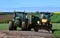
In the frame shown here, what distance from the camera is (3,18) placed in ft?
101

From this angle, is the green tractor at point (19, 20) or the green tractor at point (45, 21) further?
the green tractor at point (19, 20)

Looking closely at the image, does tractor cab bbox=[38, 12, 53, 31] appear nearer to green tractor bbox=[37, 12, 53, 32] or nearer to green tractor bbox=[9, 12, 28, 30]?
green tractor bbox=[37, 12, 53, 32]

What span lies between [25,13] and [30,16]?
492 mm

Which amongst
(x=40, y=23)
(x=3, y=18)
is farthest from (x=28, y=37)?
(x=3, y=18)

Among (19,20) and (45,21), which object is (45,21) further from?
(19,20)

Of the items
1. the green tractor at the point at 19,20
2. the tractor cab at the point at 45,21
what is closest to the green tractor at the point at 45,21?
the tractor cab at the point at 45,21

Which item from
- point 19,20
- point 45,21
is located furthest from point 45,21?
point 19,20

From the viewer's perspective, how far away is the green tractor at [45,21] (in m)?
18.0

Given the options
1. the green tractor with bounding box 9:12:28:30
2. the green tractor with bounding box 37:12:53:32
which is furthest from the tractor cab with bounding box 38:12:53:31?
the green tractor with bounding box 9:12:28:30

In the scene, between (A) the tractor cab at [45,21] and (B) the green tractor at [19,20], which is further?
(B) the green tractor at [19,20]

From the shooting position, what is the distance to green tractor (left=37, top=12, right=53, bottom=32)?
59.0ft

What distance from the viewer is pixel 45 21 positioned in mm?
18125

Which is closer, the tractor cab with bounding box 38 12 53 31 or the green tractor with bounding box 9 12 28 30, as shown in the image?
the tractor cab with bounding box 38 12 53 31

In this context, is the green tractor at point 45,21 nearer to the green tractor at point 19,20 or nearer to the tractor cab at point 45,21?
the tractor cab at point 45,21
